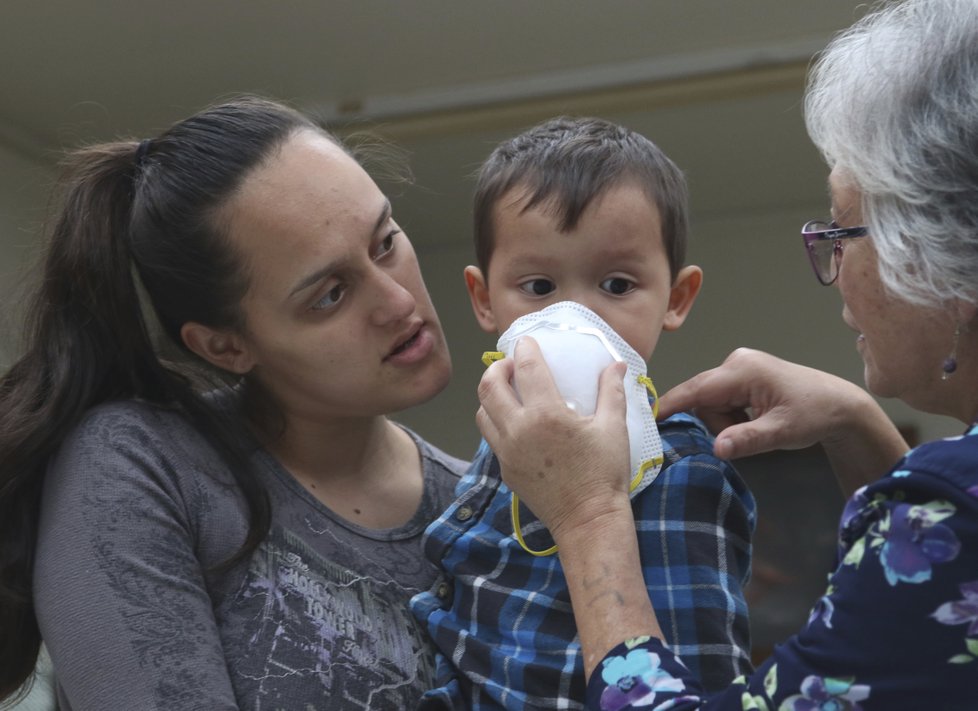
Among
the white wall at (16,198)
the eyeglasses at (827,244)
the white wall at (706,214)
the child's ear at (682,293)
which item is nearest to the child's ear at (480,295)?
the child's ear at (682,293)

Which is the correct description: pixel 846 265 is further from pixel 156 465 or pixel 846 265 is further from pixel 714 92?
pixel 714 92

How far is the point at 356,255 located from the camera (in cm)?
176

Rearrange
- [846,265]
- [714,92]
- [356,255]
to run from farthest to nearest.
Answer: [714,92] → [356,255] → [846,265]

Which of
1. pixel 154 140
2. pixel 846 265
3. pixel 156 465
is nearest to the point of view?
pixel 846 265

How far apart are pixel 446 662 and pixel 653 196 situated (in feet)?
2.44

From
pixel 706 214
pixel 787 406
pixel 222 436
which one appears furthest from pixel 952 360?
pixel 706 214

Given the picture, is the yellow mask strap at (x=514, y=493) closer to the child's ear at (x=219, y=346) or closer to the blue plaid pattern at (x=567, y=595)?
the blue plaid pattern at (x=567, y=595)

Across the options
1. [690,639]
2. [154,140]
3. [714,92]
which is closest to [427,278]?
[714,92]

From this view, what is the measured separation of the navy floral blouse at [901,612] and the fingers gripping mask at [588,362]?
438 millimetres

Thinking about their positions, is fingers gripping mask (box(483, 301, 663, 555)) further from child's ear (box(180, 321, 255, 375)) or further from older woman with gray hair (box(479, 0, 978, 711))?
child's ear (box(180, 321, 255, 375))

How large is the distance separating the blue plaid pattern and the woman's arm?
5 centimetres

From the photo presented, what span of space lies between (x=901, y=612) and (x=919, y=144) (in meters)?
0.47


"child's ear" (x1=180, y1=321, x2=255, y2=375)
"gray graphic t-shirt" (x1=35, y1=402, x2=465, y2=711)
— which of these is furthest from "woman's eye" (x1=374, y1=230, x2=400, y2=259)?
"gray graphic t-shirt" (x1=35, y1=402, x2=465, y2=711)

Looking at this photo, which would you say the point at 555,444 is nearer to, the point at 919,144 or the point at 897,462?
the point at 897,462
